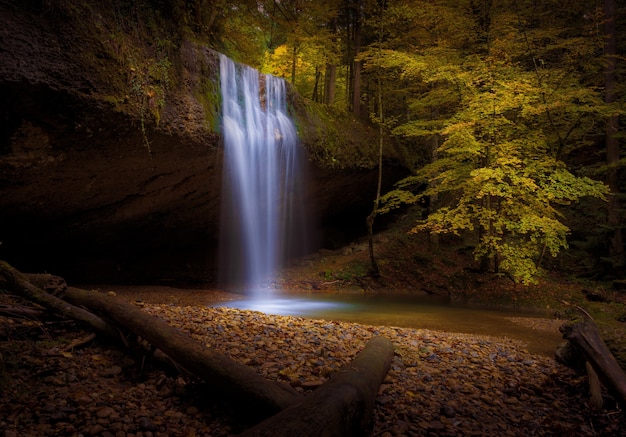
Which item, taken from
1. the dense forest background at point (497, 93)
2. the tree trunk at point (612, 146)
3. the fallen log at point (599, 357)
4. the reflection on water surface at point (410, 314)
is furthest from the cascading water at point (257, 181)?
the tree trunk at point (612, 146)

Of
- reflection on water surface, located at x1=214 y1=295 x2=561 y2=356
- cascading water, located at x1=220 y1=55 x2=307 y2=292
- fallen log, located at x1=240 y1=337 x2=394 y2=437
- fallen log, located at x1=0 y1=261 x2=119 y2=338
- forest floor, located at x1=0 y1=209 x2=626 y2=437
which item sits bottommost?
reflection on water surface, located at x1=214 y1=295 x2=561 y2=356

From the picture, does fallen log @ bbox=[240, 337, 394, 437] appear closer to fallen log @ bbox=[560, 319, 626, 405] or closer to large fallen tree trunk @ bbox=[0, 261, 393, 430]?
large fallen tree trunk @ bbox=[0, 261, 393, 430]

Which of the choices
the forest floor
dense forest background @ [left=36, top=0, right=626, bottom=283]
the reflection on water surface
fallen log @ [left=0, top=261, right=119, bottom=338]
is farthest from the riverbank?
dense forest background @ [left=36, top=0, right=626, bottom=283]

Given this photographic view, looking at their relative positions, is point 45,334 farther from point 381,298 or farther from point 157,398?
point 381,298

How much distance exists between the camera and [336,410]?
7.72 ft

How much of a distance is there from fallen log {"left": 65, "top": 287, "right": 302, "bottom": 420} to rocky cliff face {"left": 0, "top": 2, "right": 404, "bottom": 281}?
4386 millimetres

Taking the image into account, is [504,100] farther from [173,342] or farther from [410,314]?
[173,342]

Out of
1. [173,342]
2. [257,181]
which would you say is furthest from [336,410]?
[257,181]

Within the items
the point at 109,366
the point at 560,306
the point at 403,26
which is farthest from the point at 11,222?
the point at 403,26

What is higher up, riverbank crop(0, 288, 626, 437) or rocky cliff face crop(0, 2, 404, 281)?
rocky cliff face crop(0, 2, 404, 281)

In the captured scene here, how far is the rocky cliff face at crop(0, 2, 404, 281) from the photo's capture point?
6008 millimetres

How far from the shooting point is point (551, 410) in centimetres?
331

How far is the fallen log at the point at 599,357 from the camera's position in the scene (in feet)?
10.9

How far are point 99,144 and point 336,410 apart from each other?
708 centimetres
